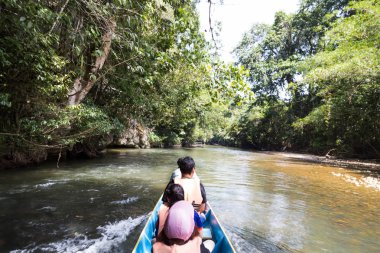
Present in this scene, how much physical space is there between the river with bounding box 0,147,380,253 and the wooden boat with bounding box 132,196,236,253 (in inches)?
31.4

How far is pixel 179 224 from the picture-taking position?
274 cm

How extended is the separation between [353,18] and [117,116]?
16.3 m

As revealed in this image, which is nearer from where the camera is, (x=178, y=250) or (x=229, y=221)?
(x=178, y=250)

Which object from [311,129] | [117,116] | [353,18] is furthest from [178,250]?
[311,129]

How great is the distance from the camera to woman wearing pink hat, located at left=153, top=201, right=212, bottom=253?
274 centimetres

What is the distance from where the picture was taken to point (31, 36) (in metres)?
4.95

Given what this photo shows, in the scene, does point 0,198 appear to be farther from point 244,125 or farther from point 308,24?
point 244,125

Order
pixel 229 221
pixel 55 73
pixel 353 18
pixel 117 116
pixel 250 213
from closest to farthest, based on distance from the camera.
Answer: pixel 229 221, pixel 250 213, pixel 55 73, pixel 117 116, pixel 353 18

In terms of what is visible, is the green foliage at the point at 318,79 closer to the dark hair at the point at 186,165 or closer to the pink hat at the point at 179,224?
the dark hair at the point at 186,165

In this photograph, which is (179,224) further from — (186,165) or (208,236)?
(208,236)

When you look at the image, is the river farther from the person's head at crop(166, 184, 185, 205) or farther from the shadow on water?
the person's head at crop(166, 184, 185, 205)

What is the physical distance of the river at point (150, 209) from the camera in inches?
193

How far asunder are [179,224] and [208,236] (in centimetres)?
175

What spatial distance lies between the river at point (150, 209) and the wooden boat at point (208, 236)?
2.61 feet
